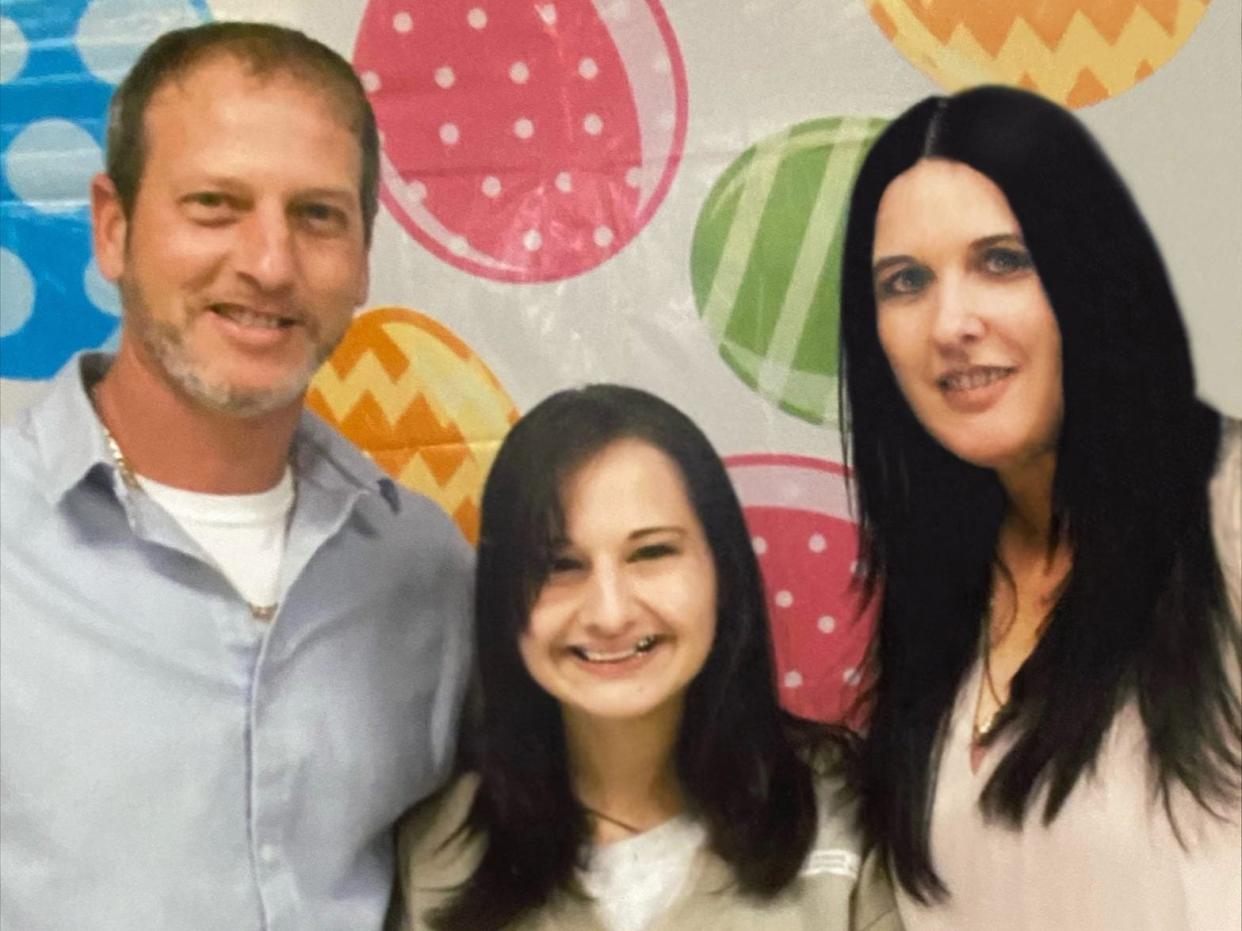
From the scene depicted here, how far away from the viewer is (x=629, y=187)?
87 centimetres

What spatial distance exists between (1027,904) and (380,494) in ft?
1.53

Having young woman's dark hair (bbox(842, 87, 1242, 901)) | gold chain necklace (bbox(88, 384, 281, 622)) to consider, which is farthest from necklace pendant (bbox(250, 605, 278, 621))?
young woman's dark hair (bbox(842, 87, 1242, 901))

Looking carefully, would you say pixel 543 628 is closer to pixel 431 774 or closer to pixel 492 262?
pixel 431 774

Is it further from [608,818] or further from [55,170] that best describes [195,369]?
[608,818]

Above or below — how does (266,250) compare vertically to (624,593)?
above

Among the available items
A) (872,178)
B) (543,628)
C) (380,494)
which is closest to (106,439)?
(380,494)

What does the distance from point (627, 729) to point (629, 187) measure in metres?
0.35

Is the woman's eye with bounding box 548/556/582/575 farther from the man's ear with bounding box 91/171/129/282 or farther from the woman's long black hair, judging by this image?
the man's ear with bounding box 91/171/129/282

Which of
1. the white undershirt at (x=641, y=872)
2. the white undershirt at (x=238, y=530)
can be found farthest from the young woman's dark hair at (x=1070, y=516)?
the white undershirt at (x=238, y=530)

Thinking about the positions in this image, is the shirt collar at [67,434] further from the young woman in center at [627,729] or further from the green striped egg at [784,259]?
the green striped egg at [784,259]

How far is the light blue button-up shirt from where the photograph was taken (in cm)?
77

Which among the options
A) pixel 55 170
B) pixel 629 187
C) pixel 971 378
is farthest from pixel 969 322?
pixel 55 170

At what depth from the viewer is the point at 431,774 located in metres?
0.86

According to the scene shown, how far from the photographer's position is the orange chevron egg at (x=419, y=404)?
88 cm
